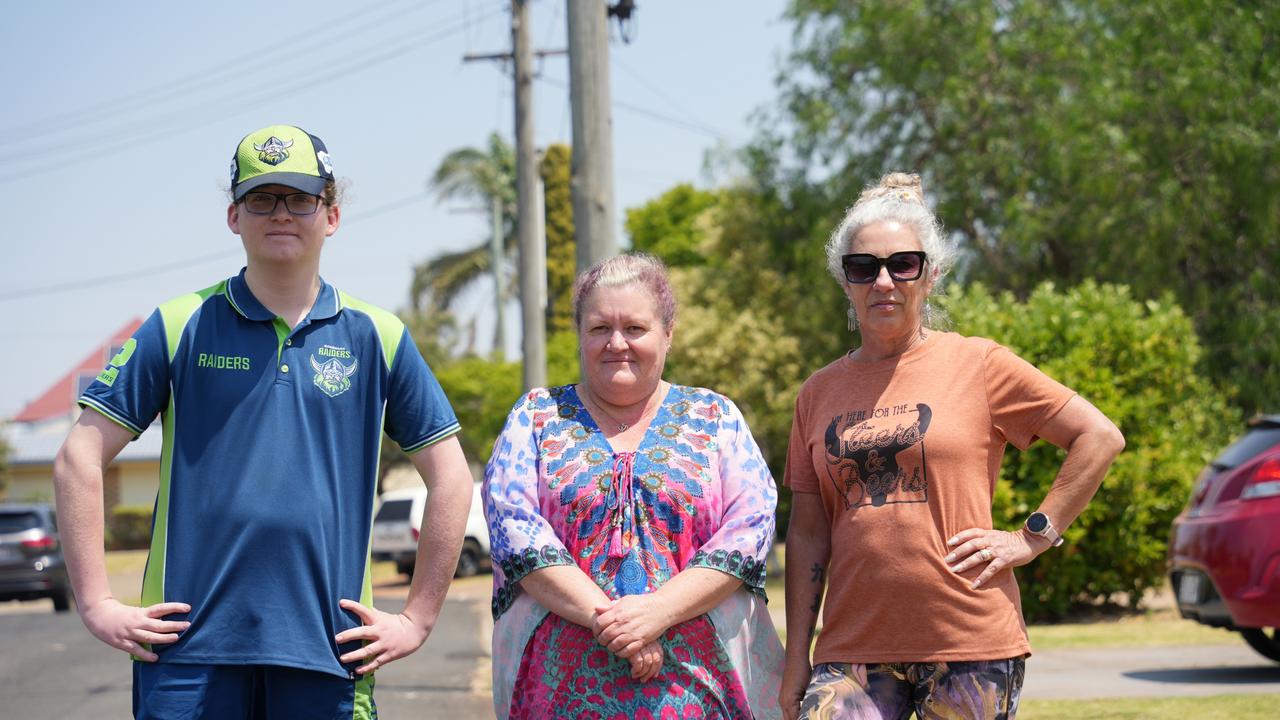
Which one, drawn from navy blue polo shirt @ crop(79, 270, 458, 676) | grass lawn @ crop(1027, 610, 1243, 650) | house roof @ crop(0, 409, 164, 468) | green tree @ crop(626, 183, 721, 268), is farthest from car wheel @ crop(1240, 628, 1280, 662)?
house roof @ crop(0, 409, 164, 468)

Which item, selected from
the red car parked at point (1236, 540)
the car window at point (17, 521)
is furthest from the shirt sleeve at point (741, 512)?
the car window at point (17, 521)

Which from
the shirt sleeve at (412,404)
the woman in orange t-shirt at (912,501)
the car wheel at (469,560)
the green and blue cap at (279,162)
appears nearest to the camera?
the green and blue cap at (279,162)

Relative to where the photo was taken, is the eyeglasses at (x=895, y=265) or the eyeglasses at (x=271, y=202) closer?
the eyeglasses at (x=271, y=202)

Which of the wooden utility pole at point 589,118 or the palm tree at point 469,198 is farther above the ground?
the palm tree at point 469,198

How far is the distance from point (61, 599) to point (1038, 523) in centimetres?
2116

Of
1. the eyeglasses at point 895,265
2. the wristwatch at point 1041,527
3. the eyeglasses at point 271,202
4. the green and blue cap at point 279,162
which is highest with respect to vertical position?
the green and blue cap at point 279,162

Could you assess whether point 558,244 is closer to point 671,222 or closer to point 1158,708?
point 671,222

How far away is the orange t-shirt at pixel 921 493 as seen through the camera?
11.9 ft

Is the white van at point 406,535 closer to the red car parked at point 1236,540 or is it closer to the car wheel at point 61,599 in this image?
the car wheel at point 61,599

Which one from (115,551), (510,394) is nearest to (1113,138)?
(510,394)

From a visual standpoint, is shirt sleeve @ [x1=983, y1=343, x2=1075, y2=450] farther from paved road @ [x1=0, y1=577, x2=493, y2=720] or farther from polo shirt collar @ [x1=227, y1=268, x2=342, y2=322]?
paved road @ [x1=0, y1=577, x2=493, y2=720]

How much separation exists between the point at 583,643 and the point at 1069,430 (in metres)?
1.40

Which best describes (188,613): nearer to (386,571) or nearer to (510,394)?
(386,571)

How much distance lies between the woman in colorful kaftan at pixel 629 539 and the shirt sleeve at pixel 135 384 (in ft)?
3.01
